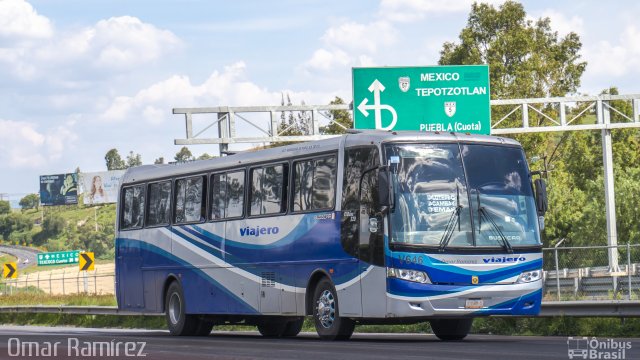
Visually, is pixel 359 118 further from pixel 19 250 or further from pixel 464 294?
pixel 19 250

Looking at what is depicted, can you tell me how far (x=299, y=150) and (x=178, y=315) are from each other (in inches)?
214

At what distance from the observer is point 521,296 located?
19.5 m

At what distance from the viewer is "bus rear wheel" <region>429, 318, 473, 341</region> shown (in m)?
21.0

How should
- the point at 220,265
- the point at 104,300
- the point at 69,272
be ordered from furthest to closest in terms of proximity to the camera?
the point at 69,272, the point at 104,300, the point at 220,265

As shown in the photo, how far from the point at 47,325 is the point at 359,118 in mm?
11480

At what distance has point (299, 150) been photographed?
21.9 m

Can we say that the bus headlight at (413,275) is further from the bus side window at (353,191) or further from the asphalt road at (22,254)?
the asphalt road at (22,254)

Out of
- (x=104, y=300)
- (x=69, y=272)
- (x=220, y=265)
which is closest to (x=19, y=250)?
(x=69, y=272)

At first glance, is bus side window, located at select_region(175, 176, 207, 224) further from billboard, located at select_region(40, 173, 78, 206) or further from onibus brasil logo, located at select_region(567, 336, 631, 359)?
billboard, located at select_region(40, 173, 78, 206)

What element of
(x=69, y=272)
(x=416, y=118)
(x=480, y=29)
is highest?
(x=480, y=29)

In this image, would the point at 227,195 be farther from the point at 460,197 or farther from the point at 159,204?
the point at 460,197

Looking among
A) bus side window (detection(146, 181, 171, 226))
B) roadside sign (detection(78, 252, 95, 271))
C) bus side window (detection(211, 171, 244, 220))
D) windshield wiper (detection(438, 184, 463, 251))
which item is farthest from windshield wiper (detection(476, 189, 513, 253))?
roadside sign (detection(78, 252, 95, 271))

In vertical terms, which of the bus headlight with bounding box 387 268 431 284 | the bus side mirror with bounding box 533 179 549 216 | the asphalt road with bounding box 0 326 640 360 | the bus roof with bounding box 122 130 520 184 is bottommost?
the asphalt road with bounding box 0 326 640 360

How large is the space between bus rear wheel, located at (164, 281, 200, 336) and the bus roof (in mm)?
2295
